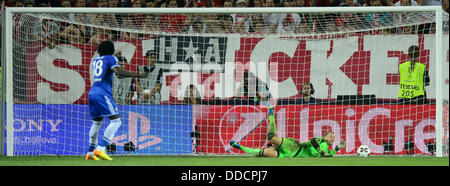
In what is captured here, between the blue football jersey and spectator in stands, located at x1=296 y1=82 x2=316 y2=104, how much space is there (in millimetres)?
4177

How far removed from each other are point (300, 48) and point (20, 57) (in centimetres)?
480

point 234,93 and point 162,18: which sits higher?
point 162,18

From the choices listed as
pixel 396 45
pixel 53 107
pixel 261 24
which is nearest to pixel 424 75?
pixel 396 45

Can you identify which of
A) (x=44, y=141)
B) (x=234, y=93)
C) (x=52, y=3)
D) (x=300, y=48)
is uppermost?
(x=52, y=3)

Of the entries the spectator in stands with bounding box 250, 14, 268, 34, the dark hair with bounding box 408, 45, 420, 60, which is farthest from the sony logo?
the dark hair with bounding box 408, 45, 420, 60

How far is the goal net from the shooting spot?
1106 cm

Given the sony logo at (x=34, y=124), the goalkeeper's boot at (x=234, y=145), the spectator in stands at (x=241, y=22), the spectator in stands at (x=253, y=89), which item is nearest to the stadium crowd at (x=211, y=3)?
the spectator in stands at (x=241, y=22)

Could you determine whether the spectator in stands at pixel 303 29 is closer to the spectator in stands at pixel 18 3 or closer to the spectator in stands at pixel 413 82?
the spectator in stands at pixel 413 82

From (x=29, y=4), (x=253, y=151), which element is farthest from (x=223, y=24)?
(x=29, y=4)

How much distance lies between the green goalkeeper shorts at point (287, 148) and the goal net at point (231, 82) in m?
1.03

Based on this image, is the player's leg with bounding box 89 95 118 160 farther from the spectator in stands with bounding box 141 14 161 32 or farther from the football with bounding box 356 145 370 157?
the football with bounding box 356 145 370 157

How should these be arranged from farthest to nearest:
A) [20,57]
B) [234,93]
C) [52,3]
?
1. [52,3]
2. [234,93]
3. [20,57]

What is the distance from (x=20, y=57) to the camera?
10773 millimetres

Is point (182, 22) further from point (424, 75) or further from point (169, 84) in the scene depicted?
point (424, 75)
